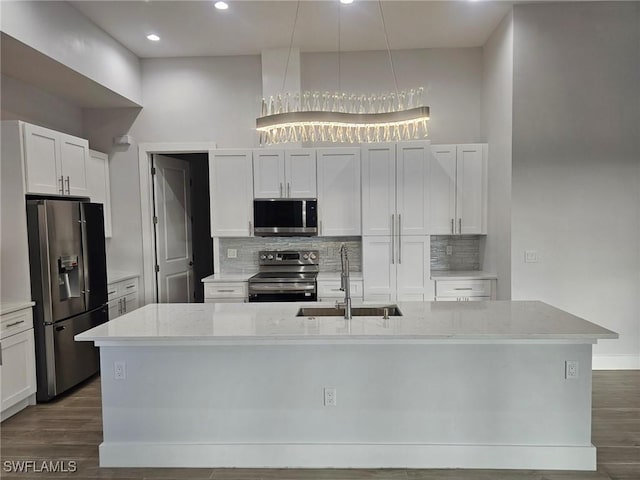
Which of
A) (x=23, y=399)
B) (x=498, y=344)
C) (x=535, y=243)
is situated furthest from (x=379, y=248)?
(x=23, y=399)

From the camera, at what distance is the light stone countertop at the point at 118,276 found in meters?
4.65

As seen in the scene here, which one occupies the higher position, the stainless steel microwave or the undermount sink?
the stainless steel microwave

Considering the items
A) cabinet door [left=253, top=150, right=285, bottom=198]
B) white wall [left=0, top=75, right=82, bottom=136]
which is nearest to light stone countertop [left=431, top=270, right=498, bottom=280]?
cabinet door [left=253, top=150, right=285, bottom=198]

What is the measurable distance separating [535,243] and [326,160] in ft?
7.44

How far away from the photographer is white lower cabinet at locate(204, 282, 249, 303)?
15.2 ft

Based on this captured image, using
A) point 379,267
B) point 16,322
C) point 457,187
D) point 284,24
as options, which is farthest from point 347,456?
point 284,24

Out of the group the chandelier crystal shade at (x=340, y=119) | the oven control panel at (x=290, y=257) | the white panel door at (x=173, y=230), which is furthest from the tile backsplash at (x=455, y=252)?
the white panel door at (x=173, y=230)

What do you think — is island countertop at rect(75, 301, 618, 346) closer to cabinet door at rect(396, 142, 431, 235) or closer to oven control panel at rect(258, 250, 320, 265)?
cabinet door at rect(396, 142, 431, 235)

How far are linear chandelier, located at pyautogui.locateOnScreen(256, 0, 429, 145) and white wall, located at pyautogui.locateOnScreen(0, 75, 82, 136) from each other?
268cm

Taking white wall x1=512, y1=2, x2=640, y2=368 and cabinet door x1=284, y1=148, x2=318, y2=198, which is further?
cabinet door x1=284, y1=148, x2=318, y2=198

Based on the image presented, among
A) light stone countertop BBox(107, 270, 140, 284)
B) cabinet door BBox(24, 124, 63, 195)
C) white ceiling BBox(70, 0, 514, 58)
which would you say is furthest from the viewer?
light stone countertop BBox(107, 270, 140, 284)

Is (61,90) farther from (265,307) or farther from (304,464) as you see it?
(304,464)

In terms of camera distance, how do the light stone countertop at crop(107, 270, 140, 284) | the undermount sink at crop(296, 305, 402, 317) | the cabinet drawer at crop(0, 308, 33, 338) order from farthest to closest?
the light stone countertop at crop(107, 270, 140, 284) < the cabinet drawer at crop(0, 308, 33, 338) < the undermount sink at crop(296, 305, 402, 317)

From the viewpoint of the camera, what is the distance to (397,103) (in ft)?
9.17
